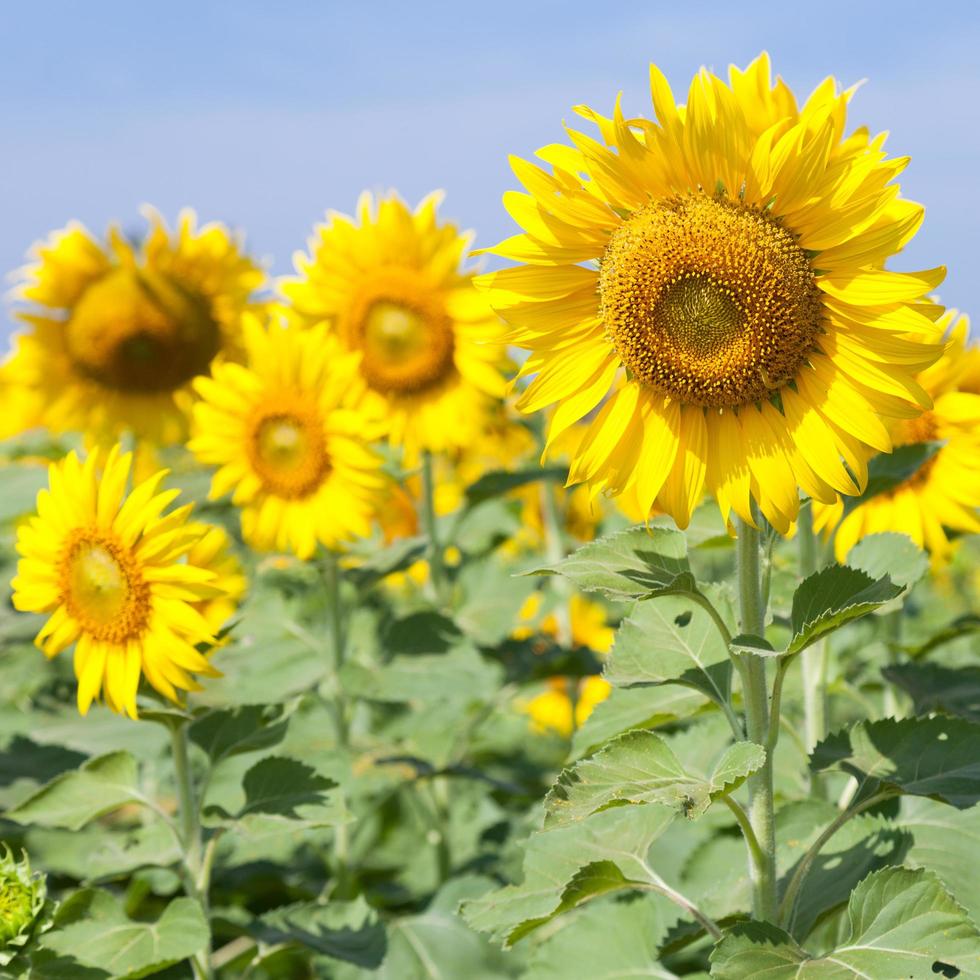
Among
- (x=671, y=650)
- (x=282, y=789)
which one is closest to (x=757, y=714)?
(x=671, y=650)

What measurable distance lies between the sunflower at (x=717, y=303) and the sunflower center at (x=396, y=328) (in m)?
2.00

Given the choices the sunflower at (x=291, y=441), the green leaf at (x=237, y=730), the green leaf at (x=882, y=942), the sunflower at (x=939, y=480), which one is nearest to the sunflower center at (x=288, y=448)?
the sunflower at (x=291, y=441)

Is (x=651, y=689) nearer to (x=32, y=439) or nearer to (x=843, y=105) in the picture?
(x=843, y=105)

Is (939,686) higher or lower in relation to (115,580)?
lower

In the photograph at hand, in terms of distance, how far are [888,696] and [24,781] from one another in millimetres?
2175

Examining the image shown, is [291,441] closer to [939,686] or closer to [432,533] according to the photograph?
[432,533]

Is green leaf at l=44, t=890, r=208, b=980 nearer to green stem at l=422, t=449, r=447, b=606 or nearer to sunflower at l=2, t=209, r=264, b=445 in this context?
green stem at l=422, t=449, r=447, b=606

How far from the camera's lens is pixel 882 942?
6.56ft

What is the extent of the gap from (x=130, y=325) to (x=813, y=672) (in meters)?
3.04

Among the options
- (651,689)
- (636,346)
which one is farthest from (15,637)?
(636,346)

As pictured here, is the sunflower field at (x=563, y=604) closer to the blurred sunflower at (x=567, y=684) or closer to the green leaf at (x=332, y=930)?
the green leaf at (x=332, y=930)

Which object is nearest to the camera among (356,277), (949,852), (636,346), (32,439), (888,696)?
(636,346)

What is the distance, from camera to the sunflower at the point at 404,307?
4.07 meters

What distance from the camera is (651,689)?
2457 millimetres
